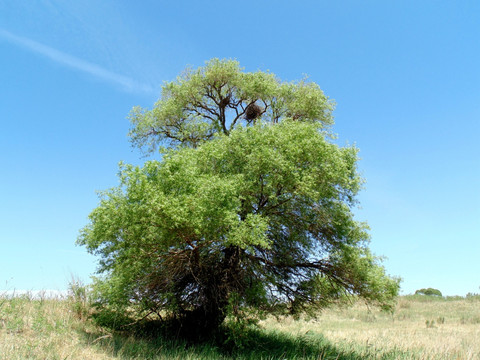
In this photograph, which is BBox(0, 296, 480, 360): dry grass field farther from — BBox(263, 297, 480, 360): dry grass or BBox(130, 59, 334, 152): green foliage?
BBox(130, 59, 334, 152): green foliage

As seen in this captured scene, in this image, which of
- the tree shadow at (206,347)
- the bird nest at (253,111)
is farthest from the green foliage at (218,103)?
the tree shadow at (206,347)

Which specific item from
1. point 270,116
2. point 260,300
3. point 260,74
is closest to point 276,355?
point 260,300

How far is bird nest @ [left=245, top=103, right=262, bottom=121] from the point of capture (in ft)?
62.9

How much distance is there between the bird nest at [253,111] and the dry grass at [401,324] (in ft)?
38.1

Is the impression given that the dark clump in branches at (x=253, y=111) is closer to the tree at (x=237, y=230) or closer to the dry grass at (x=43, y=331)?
the tree at (x=237, y=230)

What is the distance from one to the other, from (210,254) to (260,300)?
2601 mm

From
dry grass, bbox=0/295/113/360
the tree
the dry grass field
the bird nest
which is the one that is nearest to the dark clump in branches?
the bird nest

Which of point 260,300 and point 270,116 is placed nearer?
point 260,300

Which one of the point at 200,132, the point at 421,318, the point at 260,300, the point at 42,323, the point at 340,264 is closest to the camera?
the point at 42,323

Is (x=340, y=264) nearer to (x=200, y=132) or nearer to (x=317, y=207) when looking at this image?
(x=317, y=207)

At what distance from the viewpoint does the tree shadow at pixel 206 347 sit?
11703 mm

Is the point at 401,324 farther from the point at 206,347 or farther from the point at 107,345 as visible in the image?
the point at 107,345

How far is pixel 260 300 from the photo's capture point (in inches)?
527

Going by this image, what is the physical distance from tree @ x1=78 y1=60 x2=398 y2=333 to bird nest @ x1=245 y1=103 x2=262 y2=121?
3.10 metres
